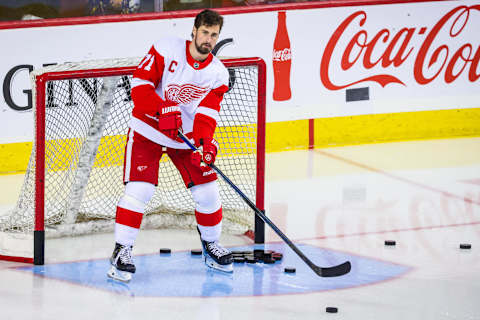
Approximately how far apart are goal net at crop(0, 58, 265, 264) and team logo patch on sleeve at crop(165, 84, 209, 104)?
22.0 inches

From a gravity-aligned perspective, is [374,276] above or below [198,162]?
below

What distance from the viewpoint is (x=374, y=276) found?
466 cm

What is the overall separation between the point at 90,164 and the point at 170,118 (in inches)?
40.2

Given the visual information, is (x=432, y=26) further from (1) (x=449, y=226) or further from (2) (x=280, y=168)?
(1) (x=449, y=226)

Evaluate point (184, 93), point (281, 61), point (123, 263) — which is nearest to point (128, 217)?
point (123, 263)

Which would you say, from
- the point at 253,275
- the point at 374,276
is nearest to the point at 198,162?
the point at 253,275

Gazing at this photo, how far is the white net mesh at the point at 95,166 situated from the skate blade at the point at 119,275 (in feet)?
2.01

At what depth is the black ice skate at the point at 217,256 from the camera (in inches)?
186

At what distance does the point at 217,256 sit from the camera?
15.5ft

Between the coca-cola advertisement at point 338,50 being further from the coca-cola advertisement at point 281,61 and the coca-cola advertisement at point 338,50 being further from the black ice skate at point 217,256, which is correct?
the black ice skate at point 217,256

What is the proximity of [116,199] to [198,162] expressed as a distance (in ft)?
4.08

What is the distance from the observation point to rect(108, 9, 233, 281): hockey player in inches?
173

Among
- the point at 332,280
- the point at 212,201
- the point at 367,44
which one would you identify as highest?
the point at 367,44

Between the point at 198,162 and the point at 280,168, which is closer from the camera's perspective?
the point at 198,162
